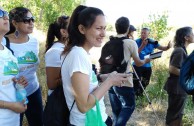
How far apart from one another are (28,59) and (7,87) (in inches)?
26.1

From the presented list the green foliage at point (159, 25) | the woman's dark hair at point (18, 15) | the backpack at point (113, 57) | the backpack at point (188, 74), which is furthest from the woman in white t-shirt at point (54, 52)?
the green foliage at point (159, 25)

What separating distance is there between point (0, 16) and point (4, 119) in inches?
27.1

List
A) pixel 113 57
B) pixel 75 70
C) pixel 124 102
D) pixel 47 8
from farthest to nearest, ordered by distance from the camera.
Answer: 1. pixel 47 8
2. pixel 124 102
3. pixel 113 57
4. pixel 75 70

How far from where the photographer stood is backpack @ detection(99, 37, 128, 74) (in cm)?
288

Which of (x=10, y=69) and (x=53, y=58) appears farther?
(x=53, y=58)

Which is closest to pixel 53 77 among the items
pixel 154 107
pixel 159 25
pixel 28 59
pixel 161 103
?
pixel 28 59

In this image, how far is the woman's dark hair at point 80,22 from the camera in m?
1.56

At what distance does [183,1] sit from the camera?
775 inches

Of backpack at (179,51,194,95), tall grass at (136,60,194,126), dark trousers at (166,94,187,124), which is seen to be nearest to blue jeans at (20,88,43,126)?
backpack at (179,51,194,95)

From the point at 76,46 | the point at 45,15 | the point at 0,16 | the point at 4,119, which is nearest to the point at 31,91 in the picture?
the point at 4,119

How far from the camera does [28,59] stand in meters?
2.36

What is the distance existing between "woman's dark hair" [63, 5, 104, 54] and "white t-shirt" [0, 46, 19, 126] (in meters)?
0.42

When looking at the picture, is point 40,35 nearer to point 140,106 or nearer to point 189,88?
point 140,106

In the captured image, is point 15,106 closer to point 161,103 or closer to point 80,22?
point 80,22
